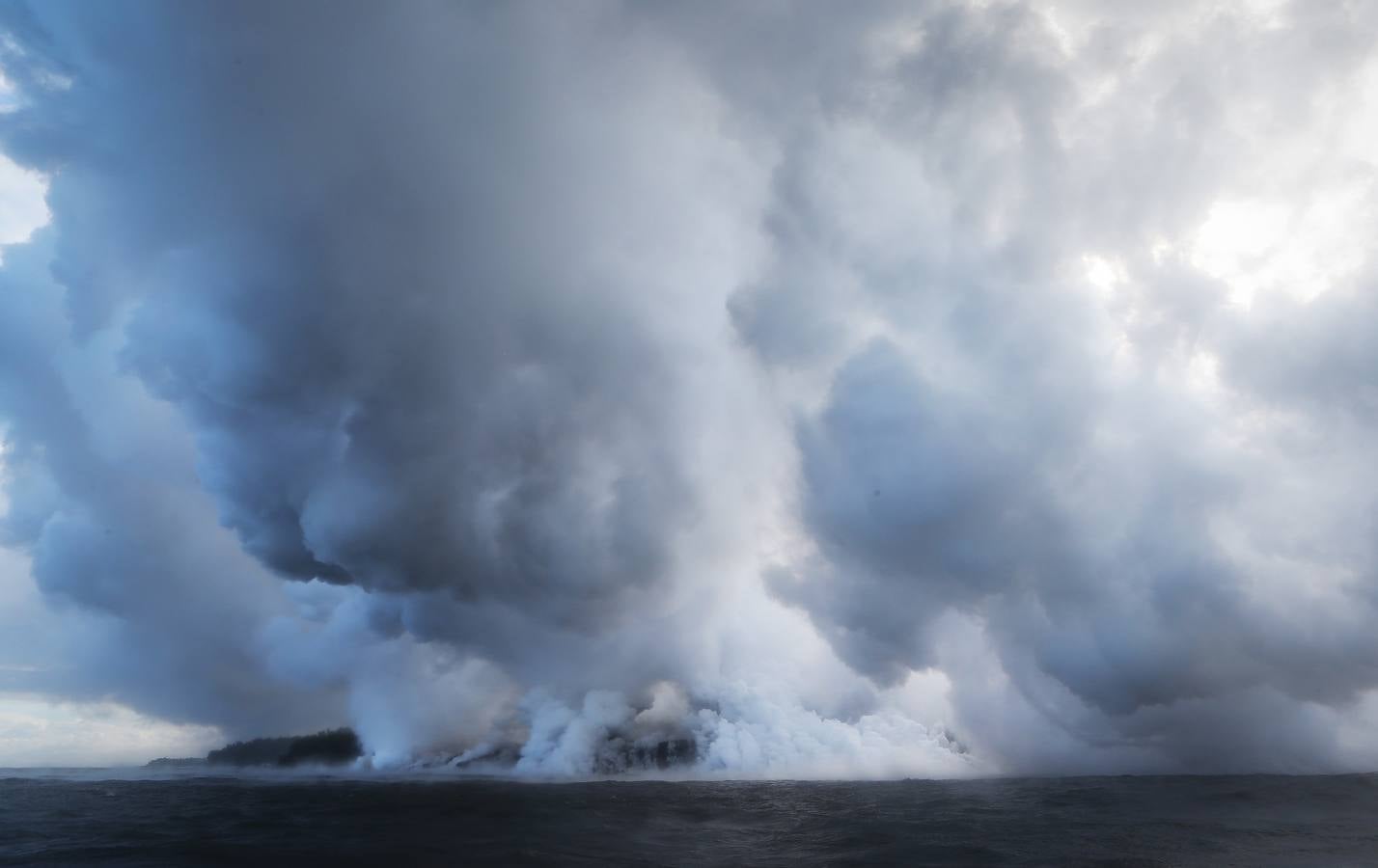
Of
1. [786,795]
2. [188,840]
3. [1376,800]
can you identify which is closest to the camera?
[188,840]

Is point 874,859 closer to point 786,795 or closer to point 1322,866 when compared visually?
point 1322,866

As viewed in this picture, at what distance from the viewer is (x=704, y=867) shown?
56188 millimetres

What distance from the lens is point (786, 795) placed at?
144 metres

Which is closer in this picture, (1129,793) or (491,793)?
(1129,793)

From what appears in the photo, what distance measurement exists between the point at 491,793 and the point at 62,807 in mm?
69443

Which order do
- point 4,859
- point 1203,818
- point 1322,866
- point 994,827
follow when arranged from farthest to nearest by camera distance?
point 1203,818 → point 994,827 → point 4,859 → point 1322,866

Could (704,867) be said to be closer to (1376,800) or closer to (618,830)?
(618,830)

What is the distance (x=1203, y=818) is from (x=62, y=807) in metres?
163

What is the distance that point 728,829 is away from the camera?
8250 cm

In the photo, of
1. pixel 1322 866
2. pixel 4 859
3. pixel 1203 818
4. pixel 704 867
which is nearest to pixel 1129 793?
pixel 1203 818

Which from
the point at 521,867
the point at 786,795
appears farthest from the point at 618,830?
the point at 786,795

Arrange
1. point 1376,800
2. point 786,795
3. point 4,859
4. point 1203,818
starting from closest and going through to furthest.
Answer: point 4,859 < point 1203,818 < point 1376,800 < point 786,795

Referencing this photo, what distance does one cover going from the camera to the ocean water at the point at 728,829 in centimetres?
6056

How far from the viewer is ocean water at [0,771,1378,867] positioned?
6056 cm
